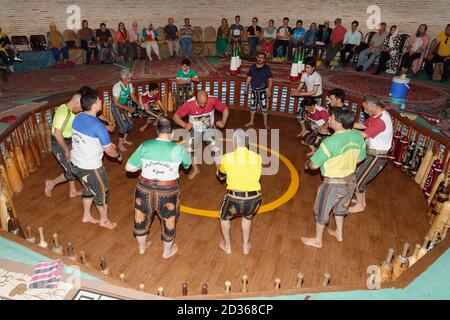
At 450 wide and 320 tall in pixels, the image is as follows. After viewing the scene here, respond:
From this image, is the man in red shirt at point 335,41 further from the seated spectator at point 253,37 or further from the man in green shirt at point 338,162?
the man in green shirt at point 338,162

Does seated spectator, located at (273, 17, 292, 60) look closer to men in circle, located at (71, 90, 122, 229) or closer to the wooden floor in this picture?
the wooden floor

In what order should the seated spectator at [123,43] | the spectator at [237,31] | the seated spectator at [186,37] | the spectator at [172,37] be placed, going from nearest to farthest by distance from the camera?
the seated spectator at [123,43] → the spectator at [237,31] → the seated spectator at [186,37] → the spectator at [172,37]

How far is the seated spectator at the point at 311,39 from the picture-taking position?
14211 millimetres

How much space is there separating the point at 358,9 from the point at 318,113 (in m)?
10.9

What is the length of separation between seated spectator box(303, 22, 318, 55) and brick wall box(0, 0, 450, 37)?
2.33 meters

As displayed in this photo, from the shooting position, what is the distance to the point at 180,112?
621 centimetres

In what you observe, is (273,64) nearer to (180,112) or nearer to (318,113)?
(318,113)

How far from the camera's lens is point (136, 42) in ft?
49.4

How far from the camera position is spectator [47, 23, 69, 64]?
44.5 ft

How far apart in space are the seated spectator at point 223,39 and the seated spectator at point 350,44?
190 inches

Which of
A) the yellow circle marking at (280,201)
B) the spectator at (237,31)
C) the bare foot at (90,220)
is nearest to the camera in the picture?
the bare foot at (90,220)


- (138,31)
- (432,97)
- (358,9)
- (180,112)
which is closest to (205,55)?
(138,31)

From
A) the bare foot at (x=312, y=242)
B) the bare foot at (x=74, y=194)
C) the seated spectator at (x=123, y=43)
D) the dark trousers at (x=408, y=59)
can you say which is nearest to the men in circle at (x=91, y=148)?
the bare foot at (x=74, y=194)

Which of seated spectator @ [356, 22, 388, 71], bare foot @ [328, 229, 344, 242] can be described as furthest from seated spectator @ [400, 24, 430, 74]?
bare foot @ [328, 229, 344, 242]
